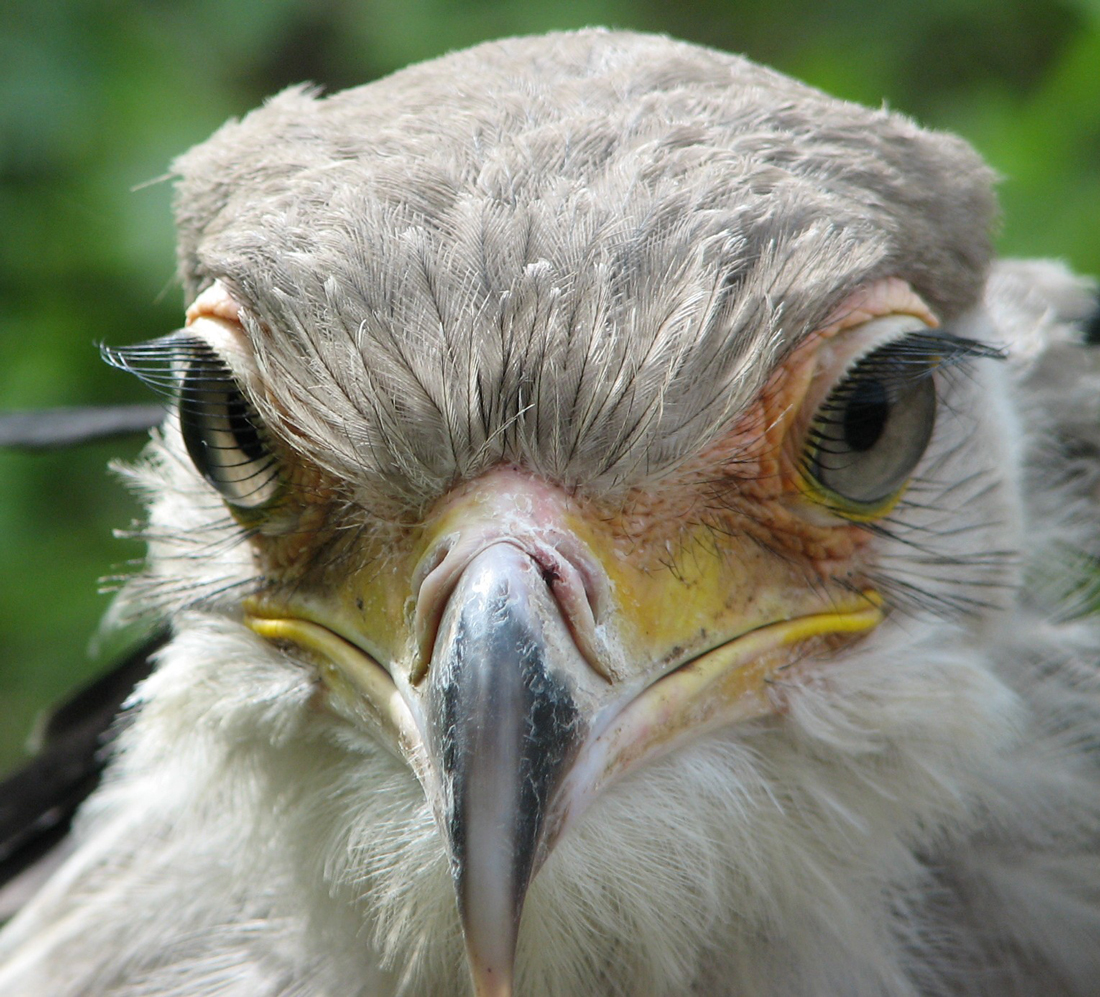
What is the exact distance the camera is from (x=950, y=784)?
6.33 feet

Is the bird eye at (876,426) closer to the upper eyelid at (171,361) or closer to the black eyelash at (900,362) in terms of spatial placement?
the black eyelash at (900,362)

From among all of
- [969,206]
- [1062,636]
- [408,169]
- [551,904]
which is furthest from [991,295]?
[551,904]

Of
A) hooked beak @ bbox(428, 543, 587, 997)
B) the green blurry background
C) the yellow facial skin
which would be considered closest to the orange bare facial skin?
the yellow facial skin

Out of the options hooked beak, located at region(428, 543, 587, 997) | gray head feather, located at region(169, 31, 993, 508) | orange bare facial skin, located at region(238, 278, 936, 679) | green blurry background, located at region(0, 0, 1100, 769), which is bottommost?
hooked beak, located at region(428, 543, 587, 997)

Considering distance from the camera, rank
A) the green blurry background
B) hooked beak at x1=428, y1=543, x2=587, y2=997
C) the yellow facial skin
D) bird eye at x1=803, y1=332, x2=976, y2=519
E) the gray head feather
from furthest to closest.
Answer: the green blurry background
bird eye at x1=803, y1=332, x2=976, y2=519
the gray head feather
the yellow facial skin
hooked beak at x1=428, y1=543, x2=587, y2=997

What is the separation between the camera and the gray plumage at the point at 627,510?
171 centimetres

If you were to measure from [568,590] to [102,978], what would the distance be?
4.43 ft

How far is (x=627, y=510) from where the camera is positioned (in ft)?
5.64

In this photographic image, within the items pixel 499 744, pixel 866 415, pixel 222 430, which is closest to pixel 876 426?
pixel 866 415

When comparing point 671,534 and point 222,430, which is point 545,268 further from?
point 222,430

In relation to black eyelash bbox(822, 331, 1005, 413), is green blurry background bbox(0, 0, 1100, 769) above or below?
above

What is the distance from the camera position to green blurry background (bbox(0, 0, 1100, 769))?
12.3ft

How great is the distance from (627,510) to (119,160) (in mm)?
2781

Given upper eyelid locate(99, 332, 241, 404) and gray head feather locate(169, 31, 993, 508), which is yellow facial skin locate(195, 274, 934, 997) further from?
upper eyelid locate(99, 332, 241, 404)
